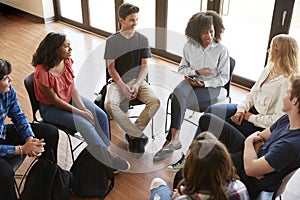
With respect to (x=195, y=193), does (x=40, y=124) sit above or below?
below

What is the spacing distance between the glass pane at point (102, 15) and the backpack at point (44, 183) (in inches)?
118

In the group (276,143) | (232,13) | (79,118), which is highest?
(232,13)

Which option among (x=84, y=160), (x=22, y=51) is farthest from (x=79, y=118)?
(x=22, y=51)

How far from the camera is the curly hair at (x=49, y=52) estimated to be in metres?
2.38

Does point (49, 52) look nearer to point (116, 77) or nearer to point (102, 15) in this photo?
point (116, 77)

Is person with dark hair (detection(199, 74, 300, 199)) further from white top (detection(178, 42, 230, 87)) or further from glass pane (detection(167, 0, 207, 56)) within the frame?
glass pane (detection(167, 0, 207, 56))

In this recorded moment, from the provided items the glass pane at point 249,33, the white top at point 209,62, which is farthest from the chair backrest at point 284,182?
the glass pane at point 249,33

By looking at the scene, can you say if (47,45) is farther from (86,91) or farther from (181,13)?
(181,13)

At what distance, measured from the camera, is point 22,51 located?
14.8 ft

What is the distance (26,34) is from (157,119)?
9.33 ft

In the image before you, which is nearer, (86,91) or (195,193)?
(195,193)

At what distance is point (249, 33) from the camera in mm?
3553

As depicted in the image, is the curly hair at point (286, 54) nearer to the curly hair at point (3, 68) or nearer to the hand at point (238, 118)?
the hand at point (238, 118)

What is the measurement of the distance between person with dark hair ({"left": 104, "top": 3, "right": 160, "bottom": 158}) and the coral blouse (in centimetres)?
32
